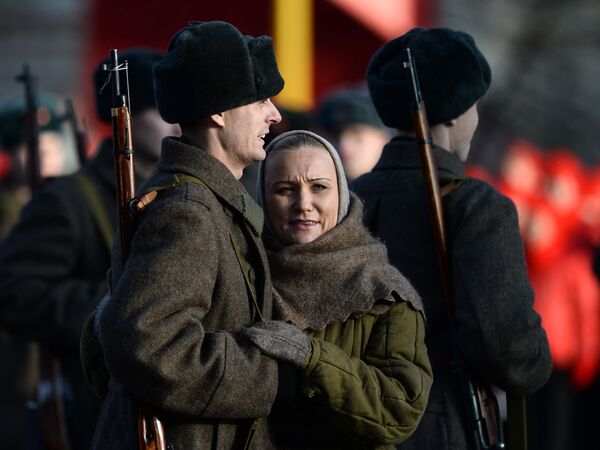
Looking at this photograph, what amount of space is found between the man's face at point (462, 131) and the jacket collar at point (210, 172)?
97 cm

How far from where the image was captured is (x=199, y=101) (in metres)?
3.13

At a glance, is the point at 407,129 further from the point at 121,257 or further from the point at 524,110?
the point at 524,110

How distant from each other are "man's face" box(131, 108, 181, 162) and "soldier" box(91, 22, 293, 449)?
4.88ft

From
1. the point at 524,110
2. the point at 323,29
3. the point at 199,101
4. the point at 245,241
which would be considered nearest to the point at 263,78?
the point at 199,101

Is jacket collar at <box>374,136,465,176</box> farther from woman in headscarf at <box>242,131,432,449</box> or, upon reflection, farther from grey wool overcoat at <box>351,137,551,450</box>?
woman in headscarf at <box>242,131,432,449</box>

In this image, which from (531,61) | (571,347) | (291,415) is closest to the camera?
(291,415)

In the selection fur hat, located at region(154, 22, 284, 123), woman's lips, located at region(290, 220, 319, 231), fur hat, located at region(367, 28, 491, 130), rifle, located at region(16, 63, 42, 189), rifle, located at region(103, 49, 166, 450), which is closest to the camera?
rifle, located at region(103, 49, 166, 450)

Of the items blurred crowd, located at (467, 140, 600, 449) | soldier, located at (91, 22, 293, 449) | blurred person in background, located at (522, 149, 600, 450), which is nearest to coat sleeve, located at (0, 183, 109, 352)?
soldier, located at (91, 22, 293, 449)

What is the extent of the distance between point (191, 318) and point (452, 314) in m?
0.99

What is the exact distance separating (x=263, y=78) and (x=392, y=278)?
536 mm

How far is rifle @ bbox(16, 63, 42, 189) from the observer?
546cm

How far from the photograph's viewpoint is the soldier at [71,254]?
4715 mm

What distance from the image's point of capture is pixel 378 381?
3.12 meters

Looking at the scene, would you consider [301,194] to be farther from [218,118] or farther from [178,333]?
[178,333]
